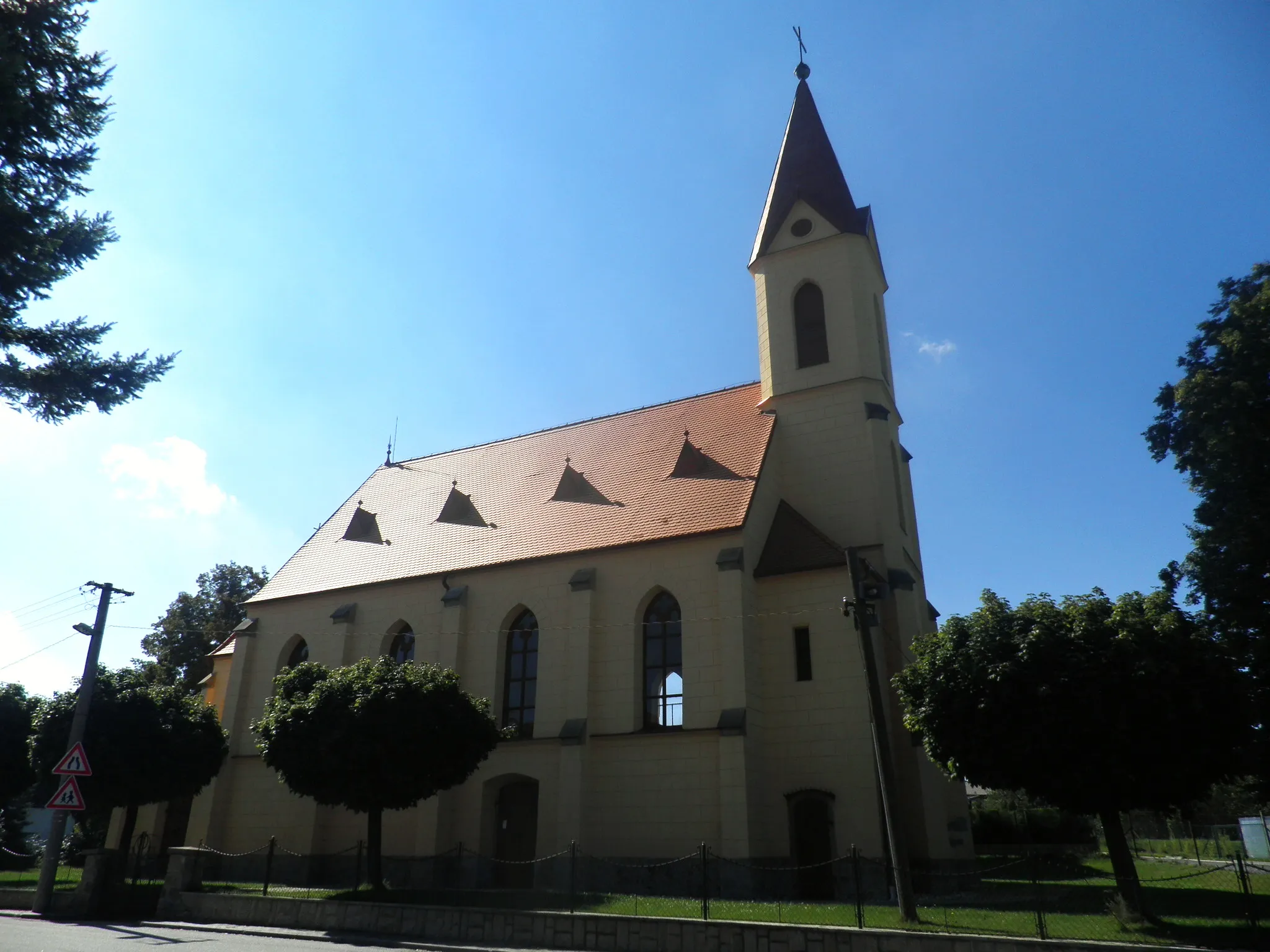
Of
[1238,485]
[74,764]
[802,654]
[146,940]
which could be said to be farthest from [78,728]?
[1238,485]

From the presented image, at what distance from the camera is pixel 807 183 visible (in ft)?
98.3

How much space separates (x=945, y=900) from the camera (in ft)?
56.7

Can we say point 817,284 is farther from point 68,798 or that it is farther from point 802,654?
point 68,798

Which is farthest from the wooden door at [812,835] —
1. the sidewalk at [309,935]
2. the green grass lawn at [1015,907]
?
the sidewalk at [309,935]

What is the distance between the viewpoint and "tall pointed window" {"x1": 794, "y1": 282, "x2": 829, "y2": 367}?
27.9 m

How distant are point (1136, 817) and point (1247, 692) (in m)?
63.3

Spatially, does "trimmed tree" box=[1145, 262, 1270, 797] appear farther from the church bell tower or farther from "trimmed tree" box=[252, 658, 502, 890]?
"trimmed tree" box=[252, 658, 502, 890]

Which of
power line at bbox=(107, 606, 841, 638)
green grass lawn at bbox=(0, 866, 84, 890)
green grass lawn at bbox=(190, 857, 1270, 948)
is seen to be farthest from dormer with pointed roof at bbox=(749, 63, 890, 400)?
green grass lawn at bbox=(0, 866, 84, 890)

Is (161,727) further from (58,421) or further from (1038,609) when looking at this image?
(1038,609)

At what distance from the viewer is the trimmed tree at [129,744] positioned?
2358 cm

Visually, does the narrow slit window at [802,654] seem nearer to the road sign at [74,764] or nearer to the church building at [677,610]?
the church building at [677,610]

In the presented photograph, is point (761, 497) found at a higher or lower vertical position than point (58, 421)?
higher

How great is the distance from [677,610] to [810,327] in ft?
33.9

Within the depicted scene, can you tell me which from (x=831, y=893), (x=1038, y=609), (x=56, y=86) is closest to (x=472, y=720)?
(x=831, y=893)
